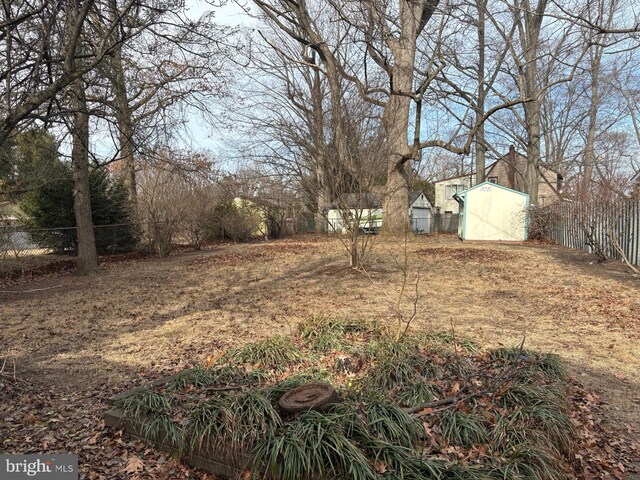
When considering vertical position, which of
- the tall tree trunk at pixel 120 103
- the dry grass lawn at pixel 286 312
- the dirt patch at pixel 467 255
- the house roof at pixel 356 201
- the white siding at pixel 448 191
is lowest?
Result: the dry grass lawn at pixel 286 312

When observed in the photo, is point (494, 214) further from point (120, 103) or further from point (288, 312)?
point (120, 103)

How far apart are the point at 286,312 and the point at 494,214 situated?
17250mm

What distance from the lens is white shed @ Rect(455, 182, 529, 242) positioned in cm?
2066

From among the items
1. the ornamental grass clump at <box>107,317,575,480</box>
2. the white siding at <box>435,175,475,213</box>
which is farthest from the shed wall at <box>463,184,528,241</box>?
the white siding at <box>435,175,475,213</box>

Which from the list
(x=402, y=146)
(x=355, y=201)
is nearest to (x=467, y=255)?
(x=402, y=146)

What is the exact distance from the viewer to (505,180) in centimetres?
4141

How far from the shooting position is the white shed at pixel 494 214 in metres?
20.7

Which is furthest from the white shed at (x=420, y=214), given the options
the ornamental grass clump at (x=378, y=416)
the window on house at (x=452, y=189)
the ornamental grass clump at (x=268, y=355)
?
the ornamental grass clump at (x=378, y=416)

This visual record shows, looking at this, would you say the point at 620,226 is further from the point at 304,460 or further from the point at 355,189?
the point at 304,460

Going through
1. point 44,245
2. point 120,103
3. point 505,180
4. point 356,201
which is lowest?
point 44,245

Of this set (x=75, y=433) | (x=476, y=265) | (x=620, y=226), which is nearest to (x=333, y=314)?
(x=75, y=433)

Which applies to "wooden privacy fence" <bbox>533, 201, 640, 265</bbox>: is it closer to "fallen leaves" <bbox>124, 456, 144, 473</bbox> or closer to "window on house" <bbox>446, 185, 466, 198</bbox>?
"fallen leaves" <bbox>124, 456, 144, 473</bbox>

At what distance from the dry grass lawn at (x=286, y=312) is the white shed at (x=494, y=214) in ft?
30.6

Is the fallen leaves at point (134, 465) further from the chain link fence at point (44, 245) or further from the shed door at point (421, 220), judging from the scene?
the shed door at point (421, 220)
